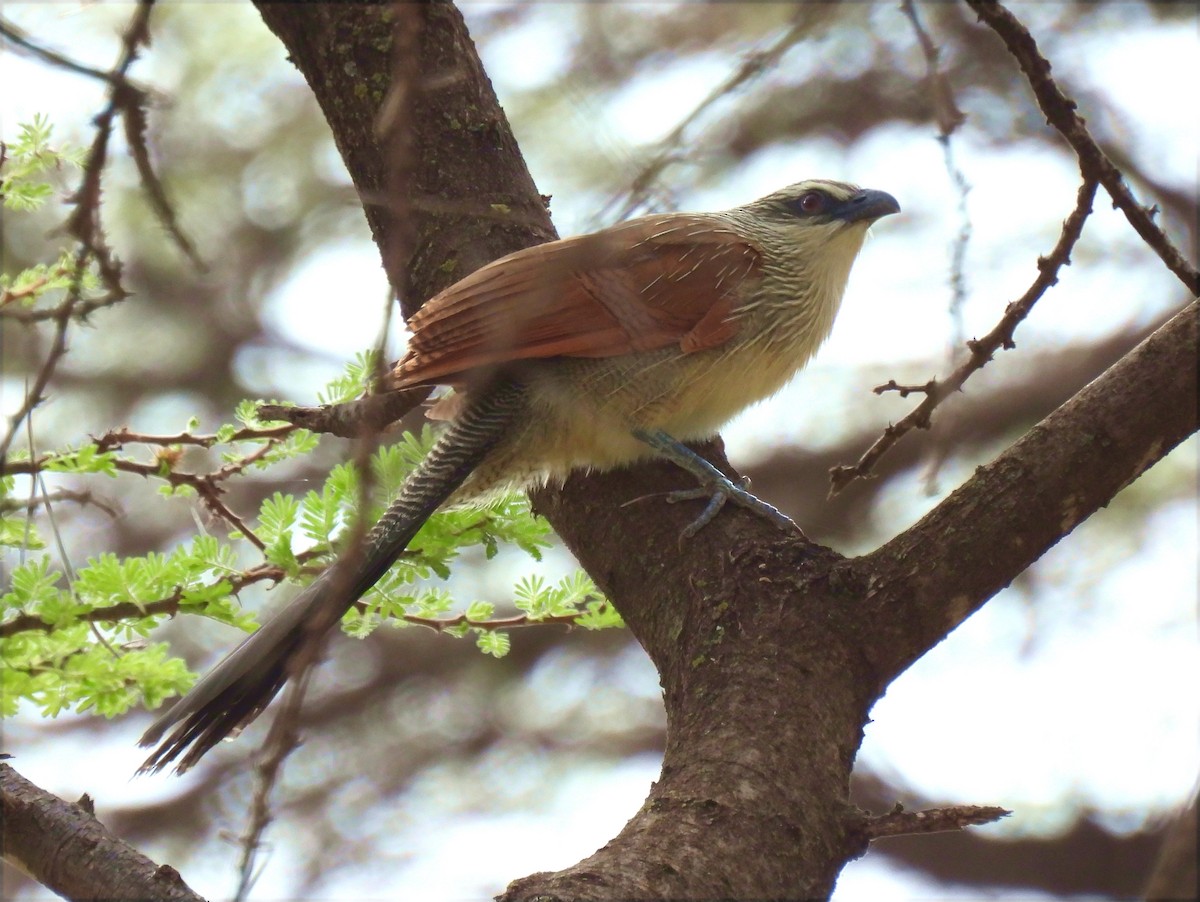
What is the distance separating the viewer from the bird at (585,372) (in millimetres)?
2131

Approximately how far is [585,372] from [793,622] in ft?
3.01

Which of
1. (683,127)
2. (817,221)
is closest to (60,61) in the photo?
(683,127)

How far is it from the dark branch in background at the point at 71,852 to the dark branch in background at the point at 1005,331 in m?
1.28

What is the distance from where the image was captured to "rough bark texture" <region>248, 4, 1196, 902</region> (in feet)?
5.35

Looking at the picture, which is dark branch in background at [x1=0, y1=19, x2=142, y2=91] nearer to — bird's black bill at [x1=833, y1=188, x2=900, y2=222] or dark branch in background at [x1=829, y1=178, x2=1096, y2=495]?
dark branch in background at [x1=829, y1=178, x2=1096, y2=495]

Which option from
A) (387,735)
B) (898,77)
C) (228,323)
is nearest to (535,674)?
(387,735)

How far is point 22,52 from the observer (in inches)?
56.1

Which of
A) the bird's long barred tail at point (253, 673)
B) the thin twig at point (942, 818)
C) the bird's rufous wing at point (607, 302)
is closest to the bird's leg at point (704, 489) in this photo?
the bird's rufous wing at point (607, 302)

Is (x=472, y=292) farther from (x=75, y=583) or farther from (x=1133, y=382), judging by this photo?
(x=1133, y=382)

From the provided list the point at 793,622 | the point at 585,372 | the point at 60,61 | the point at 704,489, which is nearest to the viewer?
the point at 60,61

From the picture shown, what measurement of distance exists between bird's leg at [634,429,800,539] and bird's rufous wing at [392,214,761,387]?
211 millimetres

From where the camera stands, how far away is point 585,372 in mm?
2660

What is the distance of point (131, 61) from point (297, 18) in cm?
116

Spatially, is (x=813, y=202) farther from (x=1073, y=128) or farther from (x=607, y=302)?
(x=1073, y=128)
